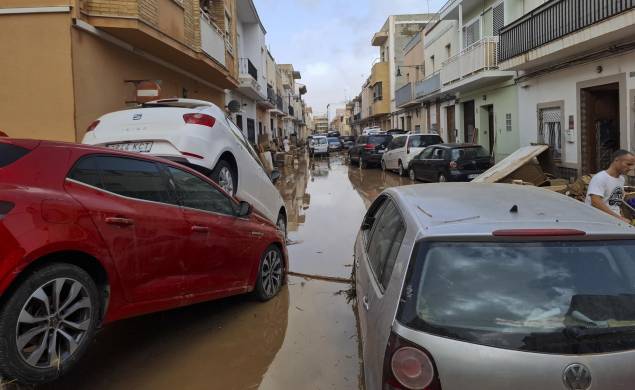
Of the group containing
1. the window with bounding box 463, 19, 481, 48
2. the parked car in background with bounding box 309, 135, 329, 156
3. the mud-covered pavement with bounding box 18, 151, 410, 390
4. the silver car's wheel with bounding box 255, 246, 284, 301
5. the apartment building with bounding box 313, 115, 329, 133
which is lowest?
the mud-covered pavement with bounding box 18, 151, 410, 390

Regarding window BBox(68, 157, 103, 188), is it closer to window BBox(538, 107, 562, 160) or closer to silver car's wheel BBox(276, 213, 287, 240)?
silver car's wheel BBox(276, 213, 287, 240)

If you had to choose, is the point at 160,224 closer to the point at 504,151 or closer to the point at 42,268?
the point at 42,268

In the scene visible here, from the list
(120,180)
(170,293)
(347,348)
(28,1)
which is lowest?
(347,348)

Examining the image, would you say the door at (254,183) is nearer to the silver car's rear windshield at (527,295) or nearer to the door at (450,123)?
the silver car's rear windshield at (527,295)

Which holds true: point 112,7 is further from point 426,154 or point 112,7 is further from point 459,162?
point 426,154

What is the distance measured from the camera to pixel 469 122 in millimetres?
25422

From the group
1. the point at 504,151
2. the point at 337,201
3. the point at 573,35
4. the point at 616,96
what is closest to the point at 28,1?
the point at 337,201

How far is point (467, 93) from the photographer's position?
24734mm

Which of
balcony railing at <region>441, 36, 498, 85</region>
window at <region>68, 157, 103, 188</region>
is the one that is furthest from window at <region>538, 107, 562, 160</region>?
window at <region>68, 157, 103, 188</region>

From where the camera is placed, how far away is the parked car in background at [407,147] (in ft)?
67.7

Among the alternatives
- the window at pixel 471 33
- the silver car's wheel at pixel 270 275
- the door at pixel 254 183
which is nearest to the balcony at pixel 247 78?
the window at pixel 471 33

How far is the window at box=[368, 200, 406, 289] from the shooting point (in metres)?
3.00

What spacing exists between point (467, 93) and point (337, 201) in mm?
13352

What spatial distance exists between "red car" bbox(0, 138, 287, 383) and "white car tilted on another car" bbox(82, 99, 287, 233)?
153 cm
